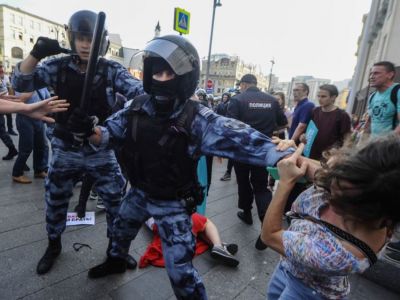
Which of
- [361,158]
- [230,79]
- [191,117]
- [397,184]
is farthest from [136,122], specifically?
[230,79]

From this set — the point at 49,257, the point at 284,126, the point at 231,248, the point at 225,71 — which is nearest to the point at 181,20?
the point at 284,126

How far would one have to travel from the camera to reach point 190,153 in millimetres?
1585

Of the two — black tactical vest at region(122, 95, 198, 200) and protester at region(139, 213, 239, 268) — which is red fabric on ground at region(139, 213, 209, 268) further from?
black tactical vest at region(122, 95, 198, 200)

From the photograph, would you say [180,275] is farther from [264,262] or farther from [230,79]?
[230,79]

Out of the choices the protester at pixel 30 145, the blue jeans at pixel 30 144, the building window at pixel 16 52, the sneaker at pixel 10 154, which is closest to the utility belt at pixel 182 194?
the protester at pixel 30 145

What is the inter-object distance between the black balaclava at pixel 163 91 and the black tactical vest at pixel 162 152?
0.26 feet

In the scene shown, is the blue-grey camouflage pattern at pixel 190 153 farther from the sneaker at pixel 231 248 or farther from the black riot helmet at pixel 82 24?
the sneaker at pixel 231 248

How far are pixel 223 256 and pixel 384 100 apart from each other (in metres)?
2.56

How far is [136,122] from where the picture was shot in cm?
164

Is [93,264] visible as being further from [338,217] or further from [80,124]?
[338,217]

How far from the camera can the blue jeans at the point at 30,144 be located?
412 centimetres

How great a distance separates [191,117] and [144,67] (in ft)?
1.57

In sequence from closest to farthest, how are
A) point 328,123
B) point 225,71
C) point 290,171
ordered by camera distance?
point 290,171, point 328,123, point 225,71

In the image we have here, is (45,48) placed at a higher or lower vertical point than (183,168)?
higher
